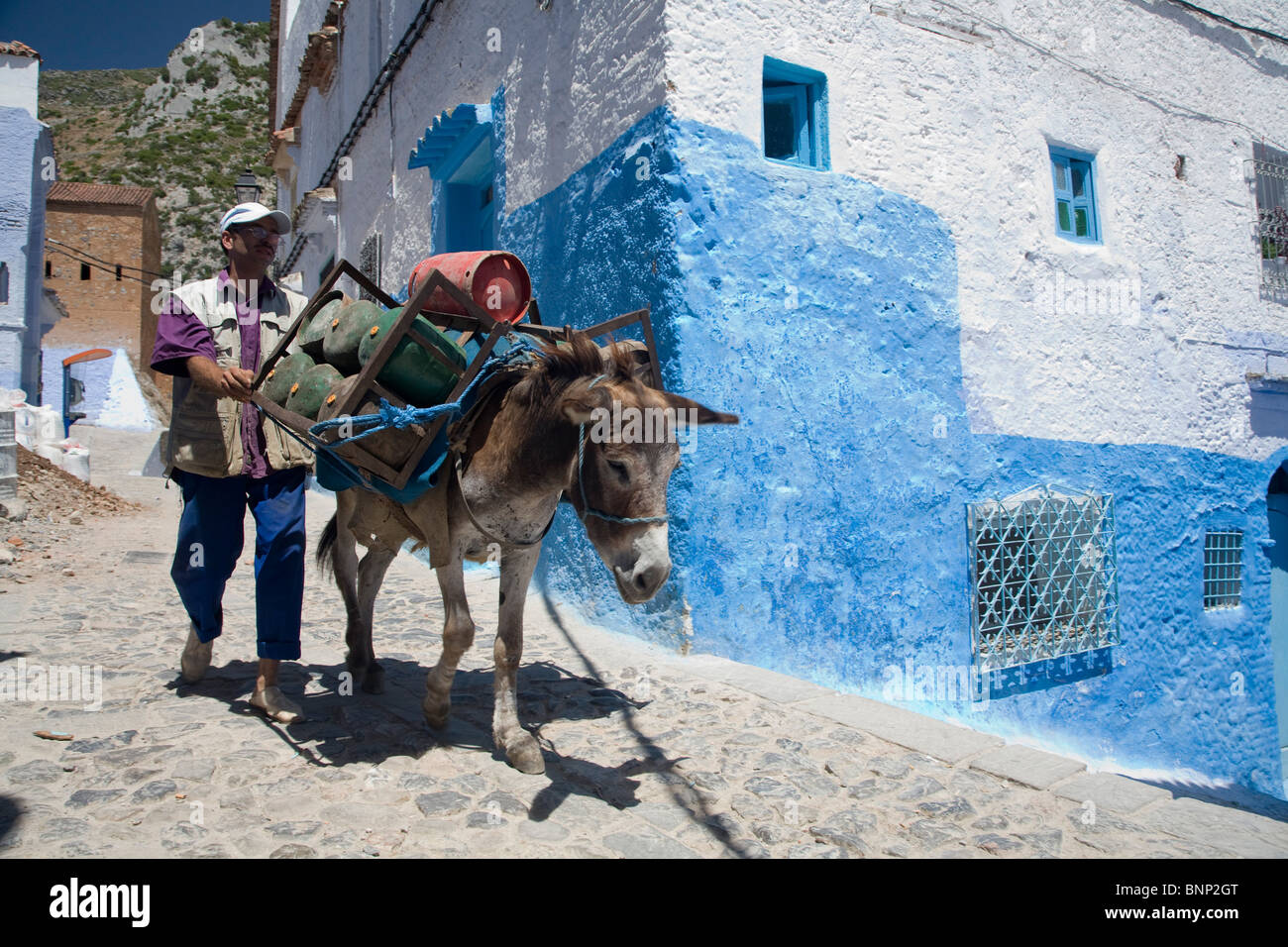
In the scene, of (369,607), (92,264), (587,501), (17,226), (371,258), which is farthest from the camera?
(92,264)

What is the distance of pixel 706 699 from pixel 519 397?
183 centimetres

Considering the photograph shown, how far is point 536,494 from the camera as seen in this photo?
9.40 ft

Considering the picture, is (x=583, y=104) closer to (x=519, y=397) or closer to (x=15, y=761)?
(x=519, y=397)

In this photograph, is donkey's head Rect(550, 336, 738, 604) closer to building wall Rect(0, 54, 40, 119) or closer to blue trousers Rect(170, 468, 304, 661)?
blue trousers Rect(170, 468, 304, 661)

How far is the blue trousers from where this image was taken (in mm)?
3293

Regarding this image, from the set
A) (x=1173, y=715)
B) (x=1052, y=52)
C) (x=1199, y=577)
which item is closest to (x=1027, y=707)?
(x=1173, y=715)

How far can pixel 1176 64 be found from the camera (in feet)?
25.7

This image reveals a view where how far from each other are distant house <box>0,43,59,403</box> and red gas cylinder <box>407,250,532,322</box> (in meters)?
18.7

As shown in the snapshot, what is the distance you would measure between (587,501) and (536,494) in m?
0.29

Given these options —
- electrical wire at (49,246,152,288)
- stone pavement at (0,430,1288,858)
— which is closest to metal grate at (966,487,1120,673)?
stone pavement at (0,430,1288,858)

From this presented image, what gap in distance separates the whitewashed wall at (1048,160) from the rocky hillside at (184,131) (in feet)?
145

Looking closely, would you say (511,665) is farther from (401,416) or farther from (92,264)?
(92,264)

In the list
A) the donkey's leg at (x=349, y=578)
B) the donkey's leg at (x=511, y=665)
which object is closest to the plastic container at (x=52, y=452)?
the donkey's leg at (x=349, y=578)

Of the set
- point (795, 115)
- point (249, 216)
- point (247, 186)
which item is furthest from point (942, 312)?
point (247, 186)
